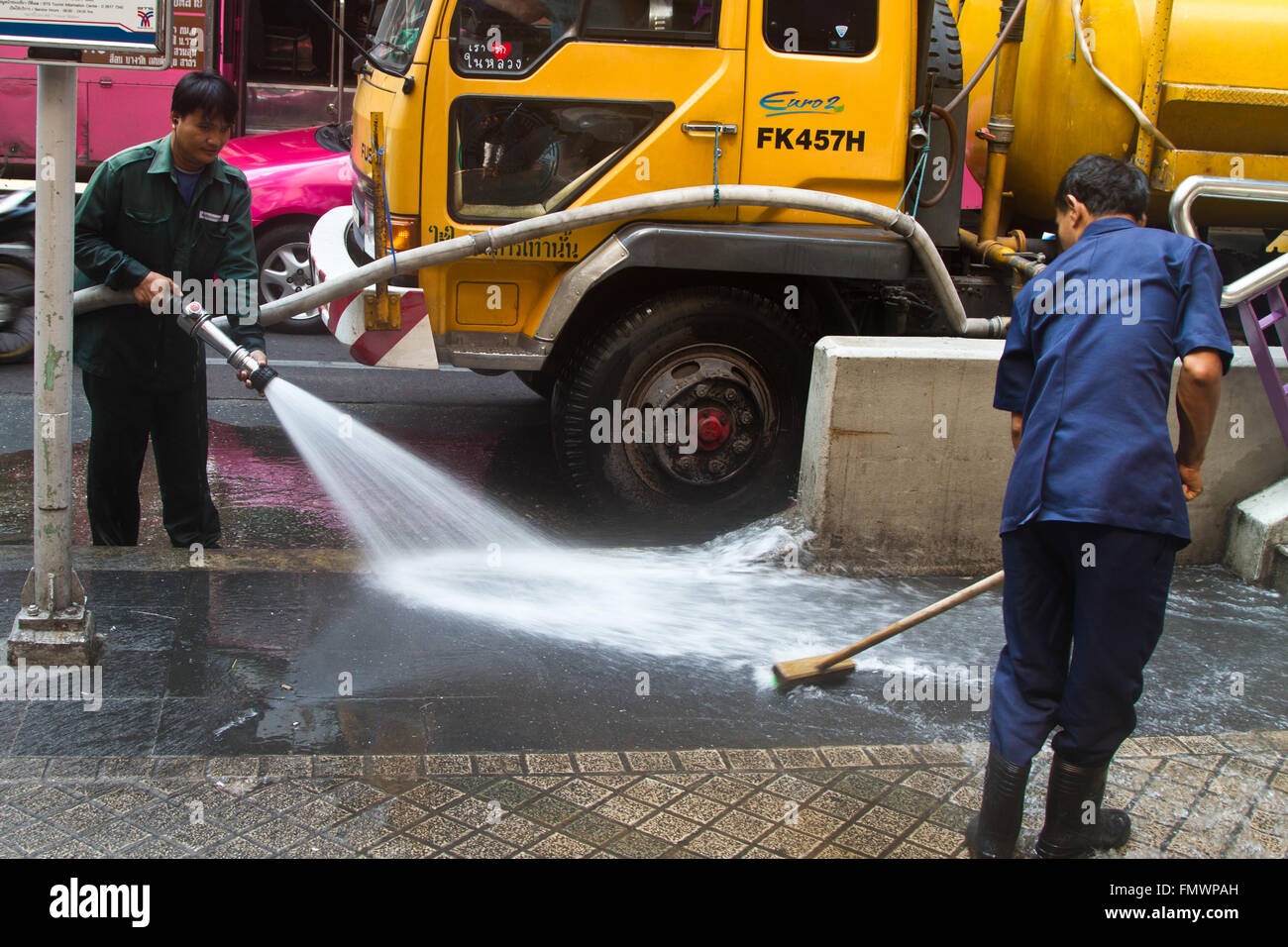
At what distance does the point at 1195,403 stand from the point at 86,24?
3.37 meters

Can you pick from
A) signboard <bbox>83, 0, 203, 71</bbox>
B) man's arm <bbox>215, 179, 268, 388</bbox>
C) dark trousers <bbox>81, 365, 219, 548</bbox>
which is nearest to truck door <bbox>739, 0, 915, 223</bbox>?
man's arm <bbox>215, 179, 268, 388</bbox>

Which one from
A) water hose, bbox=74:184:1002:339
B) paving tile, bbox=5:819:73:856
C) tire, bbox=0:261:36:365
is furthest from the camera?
tire, bbox=0:261:36:365

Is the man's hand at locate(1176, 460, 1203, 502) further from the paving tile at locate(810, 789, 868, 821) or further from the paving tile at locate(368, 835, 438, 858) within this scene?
the paving tile at locate(368, 835, 438, 858)

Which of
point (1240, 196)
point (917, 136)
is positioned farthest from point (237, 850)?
point (1240, 196)

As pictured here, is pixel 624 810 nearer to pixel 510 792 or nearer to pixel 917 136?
pixel 510 792

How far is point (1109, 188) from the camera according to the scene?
3309 mm

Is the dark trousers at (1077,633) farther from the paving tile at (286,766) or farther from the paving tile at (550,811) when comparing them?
the paving tile at (286,766)

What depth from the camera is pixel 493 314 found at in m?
5.88

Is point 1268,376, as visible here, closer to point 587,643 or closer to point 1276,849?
point 1276,849

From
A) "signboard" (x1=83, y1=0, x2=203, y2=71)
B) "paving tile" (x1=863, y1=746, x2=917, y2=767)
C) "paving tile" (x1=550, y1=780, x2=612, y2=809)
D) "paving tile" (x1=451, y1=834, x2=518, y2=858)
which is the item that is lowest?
"paving tile" (x1=451, y1=834, x2=518, y2=858)

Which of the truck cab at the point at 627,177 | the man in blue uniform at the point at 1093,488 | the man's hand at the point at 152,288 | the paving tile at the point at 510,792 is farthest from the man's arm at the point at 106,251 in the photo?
the man in blue uniform at the point at 1093,488

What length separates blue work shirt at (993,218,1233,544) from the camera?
3174 millimetres

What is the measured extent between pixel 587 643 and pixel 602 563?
2.75ft

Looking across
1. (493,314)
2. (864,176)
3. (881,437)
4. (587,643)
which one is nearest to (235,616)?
(587,643)
